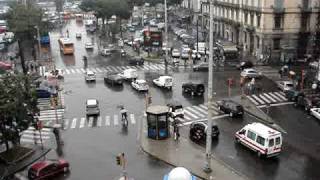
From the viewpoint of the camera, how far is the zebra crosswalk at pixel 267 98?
51.1 metres

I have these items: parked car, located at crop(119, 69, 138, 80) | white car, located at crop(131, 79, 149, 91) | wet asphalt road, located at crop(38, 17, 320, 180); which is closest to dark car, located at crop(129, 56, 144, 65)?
parked car, located at crop(119, 69, 138, 80)

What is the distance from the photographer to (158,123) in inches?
1521

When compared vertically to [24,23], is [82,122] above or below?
below

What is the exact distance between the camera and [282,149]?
36969 millimetres

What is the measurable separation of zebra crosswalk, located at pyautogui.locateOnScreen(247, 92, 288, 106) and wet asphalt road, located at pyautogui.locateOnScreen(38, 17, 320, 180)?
2304mm

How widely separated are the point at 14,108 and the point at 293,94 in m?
31.5

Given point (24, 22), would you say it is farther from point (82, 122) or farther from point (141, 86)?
point (82, 122)

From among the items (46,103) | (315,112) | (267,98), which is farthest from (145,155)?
(267,98)

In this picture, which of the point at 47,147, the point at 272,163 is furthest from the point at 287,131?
the point at 47,147

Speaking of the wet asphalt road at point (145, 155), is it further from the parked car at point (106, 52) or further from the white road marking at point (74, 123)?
the parked car at point (106, 52)

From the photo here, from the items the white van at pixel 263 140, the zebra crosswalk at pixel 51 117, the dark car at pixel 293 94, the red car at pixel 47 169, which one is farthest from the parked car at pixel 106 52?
the red car at pixel 47 169

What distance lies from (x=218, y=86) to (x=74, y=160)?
2810 centimetres

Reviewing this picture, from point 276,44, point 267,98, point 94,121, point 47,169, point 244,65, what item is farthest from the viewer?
point 276,44

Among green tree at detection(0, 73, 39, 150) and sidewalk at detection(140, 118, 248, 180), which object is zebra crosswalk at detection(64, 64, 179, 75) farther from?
green tree at detection(0, 73, 39, 150)
